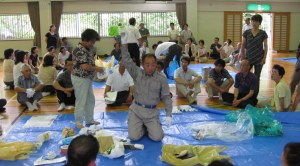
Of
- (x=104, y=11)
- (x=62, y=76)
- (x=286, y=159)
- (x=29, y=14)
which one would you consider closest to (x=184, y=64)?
(x=62, y=76)

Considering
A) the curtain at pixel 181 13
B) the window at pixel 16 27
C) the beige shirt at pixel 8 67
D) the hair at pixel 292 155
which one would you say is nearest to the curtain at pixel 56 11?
the window at pixel 16 27

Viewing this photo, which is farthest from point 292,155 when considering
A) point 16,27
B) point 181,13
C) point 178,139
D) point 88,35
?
point 16,27

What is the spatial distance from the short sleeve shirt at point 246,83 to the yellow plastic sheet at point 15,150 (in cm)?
349

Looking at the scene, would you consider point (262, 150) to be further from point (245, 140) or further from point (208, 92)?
point (208, 92)

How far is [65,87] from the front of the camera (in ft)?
18.1

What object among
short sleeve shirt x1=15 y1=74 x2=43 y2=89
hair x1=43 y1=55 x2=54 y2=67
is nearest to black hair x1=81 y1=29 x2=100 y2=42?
short sleeve shirt x1=15 y1=74 x2=43 y2=89

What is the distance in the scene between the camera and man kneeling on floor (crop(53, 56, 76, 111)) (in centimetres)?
529

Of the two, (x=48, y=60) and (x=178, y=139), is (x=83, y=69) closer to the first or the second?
(x=178, y=139)

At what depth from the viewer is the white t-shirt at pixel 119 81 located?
18.0ft

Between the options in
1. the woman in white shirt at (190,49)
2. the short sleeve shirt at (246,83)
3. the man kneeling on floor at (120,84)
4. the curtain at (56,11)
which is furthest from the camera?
the curtain at (56,11)

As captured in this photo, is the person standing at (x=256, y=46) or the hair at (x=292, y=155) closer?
the hair at (x=292, y=155)

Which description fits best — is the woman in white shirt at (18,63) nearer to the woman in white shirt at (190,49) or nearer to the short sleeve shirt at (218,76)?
the short sleeve shirt at (218,76)

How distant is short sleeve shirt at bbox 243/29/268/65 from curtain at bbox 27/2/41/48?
433 inches

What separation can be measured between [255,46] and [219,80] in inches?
37.8
